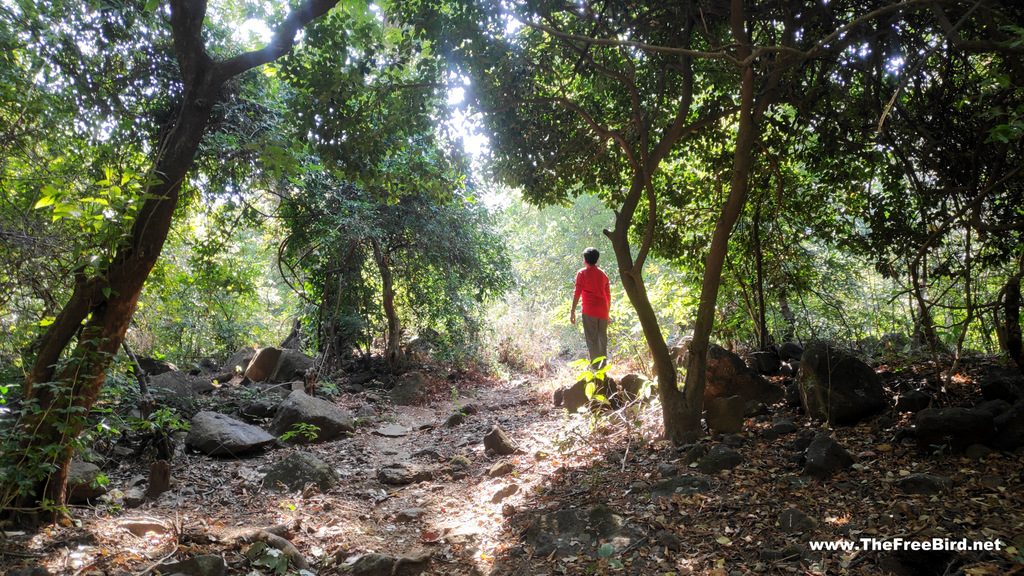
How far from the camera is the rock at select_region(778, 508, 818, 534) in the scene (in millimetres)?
3240

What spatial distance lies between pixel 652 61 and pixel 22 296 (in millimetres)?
5625

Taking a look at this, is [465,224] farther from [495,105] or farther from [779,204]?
[779,204]

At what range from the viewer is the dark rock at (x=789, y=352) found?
6223mm

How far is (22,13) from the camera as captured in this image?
5328 millimetres

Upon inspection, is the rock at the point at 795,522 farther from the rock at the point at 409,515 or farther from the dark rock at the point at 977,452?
the rock at the point at 409,515

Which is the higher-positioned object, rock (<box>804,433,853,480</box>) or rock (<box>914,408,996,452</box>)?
rock (<box>914,408,996,452</box>)

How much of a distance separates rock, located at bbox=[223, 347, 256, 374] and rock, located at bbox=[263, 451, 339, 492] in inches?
225

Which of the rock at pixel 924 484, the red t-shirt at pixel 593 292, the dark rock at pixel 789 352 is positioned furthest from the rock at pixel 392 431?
the rock at pixel 924 484

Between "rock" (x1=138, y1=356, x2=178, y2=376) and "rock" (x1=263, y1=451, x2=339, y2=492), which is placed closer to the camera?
"rock" (x1=263, y1=451, x2=339, y2=492)

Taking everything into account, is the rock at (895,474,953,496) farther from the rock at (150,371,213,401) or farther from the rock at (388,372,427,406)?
the rock at (388,372,427,406)

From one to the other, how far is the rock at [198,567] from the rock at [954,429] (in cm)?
454

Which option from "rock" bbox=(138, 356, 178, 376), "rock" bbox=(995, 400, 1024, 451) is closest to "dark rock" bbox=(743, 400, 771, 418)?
"rock" bbox=(995, 400, 1024, 451)

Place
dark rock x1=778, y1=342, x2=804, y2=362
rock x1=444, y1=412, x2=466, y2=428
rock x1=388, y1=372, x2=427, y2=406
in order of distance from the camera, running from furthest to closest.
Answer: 1. rock x1=388, y1=372, x2=427, y2=406
2. rock x1=444, y1=412, x2=466, y2=428
3. dark rock x1=778, y1=342, x2=804, y2=362

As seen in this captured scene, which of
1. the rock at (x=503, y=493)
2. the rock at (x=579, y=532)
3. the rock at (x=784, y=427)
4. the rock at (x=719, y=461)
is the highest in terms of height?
the rock at (x=784, y=427)
